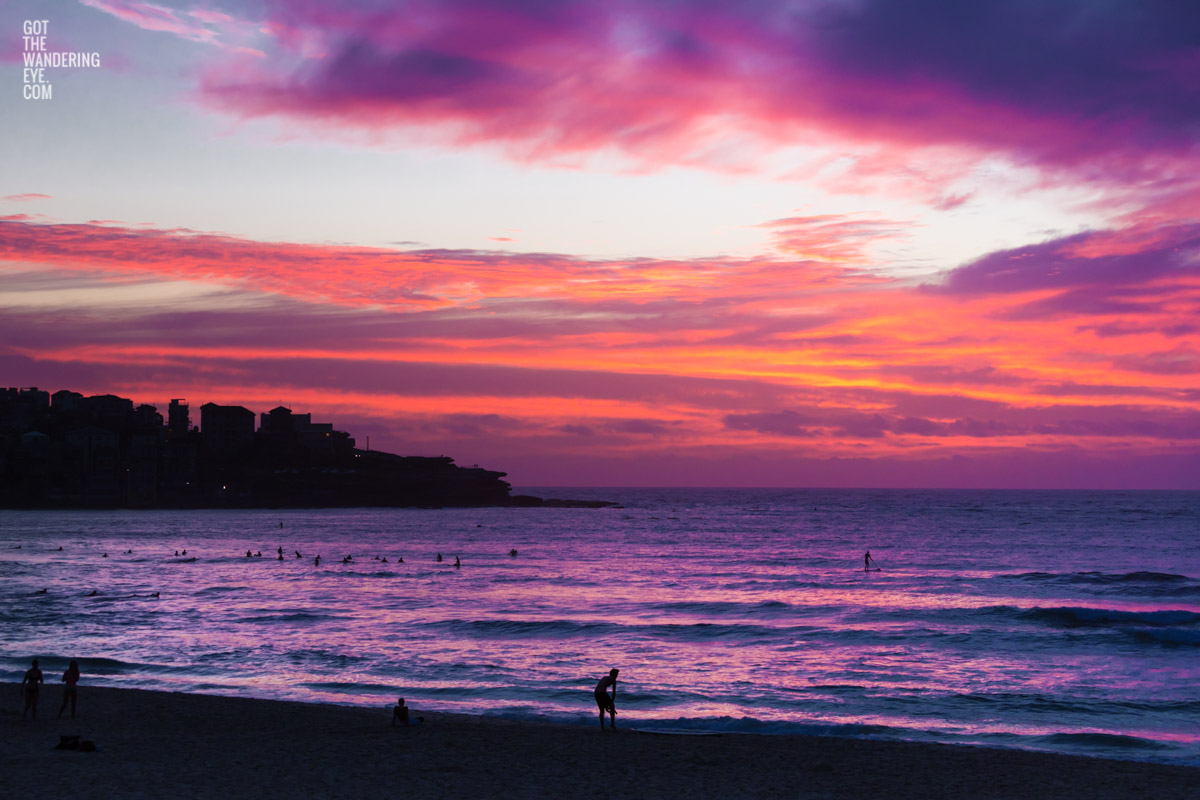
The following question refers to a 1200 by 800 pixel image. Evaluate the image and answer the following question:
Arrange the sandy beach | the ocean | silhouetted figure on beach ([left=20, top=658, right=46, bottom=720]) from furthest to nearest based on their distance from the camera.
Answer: the ocean → silhouetted figure on beach ([left=20, top=658, right=46, bottom=720]) → the sandy beach

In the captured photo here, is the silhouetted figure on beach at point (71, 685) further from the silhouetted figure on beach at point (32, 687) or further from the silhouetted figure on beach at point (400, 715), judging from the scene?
the silhouetted figure on beach at point (400, 715)

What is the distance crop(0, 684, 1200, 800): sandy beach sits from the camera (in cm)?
1959

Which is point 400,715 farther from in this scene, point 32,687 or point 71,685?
point 32,687

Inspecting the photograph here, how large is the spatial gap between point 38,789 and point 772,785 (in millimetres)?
15169

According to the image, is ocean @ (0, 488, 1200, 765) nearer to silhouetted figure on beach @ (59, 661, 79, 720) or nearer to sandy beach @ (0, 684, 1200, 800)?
sandy beach @ (0, 684, 1200, 800)

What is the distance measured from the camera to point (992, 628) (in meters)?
47.9

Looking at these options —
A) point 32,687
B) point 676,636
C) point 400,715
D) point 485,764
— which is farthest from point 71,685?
point 676,636

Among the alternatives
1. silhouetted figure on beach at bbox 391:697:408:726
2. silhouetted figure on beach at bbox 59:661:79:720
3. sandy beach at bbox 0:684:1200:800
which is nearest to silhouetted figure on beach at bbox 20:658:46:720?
sandy beach at bbox 0:684:1200:800

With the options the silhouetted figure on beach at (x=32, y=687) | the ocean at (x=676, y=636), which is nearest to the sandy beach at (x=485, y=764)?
the silhouetted figure on beach at (x=32, y=687)

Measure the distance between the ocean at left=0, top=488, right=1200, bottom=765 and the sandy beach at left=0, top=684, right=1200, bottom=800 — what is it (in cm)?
279

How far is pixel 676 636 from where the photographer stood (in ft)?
148

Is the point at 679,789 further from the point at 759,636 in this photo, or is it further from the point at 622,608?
the point at 622,608

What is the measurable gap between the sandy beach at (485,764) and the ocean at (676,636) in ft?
9.15

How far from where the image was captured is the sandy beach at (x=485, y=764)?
64.3ft
